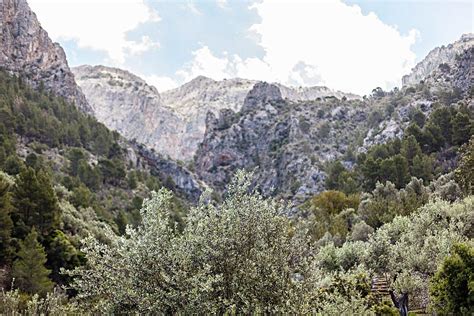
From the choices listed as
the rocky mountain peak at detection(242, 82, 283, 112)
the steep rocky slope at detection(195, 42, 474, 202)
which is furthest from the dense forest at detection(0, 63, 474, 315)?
the rocky mountain peak at detection(242, 82, 283, 112)

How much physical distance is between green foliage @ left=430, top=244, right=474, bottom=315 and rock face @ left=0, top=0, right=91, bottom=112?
125862 mm

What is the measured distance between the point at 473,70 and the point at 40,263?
111024mm

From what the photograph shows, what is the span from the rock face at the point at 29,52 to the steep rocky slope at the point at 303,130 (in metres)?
53.4

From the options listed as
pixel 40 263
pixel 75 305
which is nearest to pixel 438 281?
pixel 75 305

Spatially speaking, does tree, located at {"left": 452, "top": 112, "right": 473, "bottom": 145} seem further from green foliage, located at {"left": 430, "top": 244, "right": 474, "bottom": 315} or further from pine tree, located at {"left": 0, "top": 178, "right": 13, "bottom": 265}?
pine tree, located at {"left": 0, "top": 178, "right": 13, "bottom": 265}

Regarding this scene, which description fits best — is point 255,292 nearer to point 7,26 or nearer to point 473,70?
point 473,70

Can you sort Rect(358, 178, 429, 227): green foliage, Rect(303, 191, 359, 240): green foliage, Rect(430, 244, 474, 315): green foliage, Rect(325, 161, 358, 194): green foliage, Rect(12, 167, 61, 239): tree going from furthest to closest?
Rect(325, 161, 358, 194): green foliage < Rect(303, 191, 359, 240): green foliage < Rect(358, 178, 429, 227): green foliage < Rect(12, 167, 61, 239): tree < Rect(430, 244, 474, 315): green foliage


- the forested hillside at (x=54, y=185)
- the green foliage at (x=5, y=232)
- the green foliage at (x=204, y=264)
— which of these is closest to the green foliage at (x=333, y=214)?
the forested hillside at (x=54, y=185)

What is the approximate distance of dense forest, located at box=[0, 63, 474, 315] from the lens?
1195 centimetres

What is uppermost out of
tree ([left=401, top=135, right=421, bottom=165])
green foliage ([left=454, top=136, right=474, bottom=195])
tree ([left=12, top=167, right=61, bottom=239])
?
tree ([left=401, top=135, right=421, bottom=165])

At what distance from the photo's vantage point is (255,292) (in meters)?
12.2

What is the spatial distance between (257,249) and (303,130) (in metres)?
134

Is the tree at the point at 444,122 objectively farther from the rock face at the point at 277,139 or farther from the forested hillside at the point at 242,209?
the rock face at the point at 277,139

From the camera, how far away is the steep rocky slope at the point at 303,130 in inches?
4500
